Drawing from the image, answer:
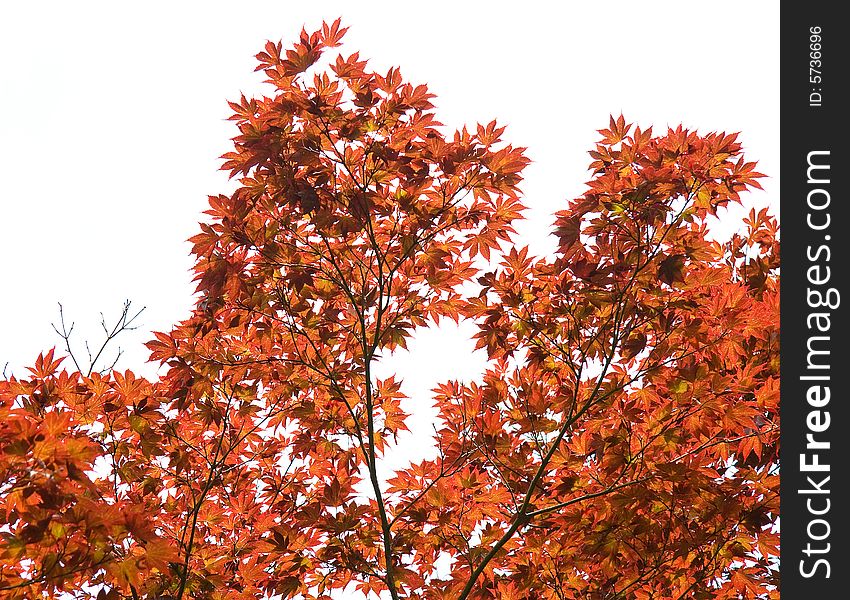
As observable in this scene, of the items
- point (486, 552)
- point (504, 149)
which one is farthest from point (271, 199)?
point (486, 552)

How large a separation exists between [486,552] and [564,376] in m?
1.16

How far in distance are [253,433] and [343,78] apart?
7.60 feet

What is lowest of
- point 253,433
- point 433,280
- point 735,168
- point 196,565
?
point 196,565

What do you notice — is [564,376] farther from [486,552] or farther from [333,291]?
[333,291]

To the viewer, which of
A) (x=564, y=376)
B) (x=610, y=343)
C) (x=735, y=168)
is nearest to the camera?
(x=735, y=168)

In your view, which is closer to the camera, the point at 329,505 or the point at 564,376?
the point at 329,505

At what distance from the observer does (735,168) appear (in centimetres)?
412

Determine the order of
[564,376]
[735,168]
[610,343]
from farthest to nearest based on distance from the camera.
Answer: [564,376] → [610,343] → [735,168]

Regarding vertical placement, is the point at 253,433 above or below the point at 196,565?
above

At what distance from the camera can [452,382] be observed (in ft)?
15.6

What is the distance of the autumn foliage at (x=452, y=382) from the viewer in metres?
4.12

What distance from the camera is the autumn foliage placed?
412cm
